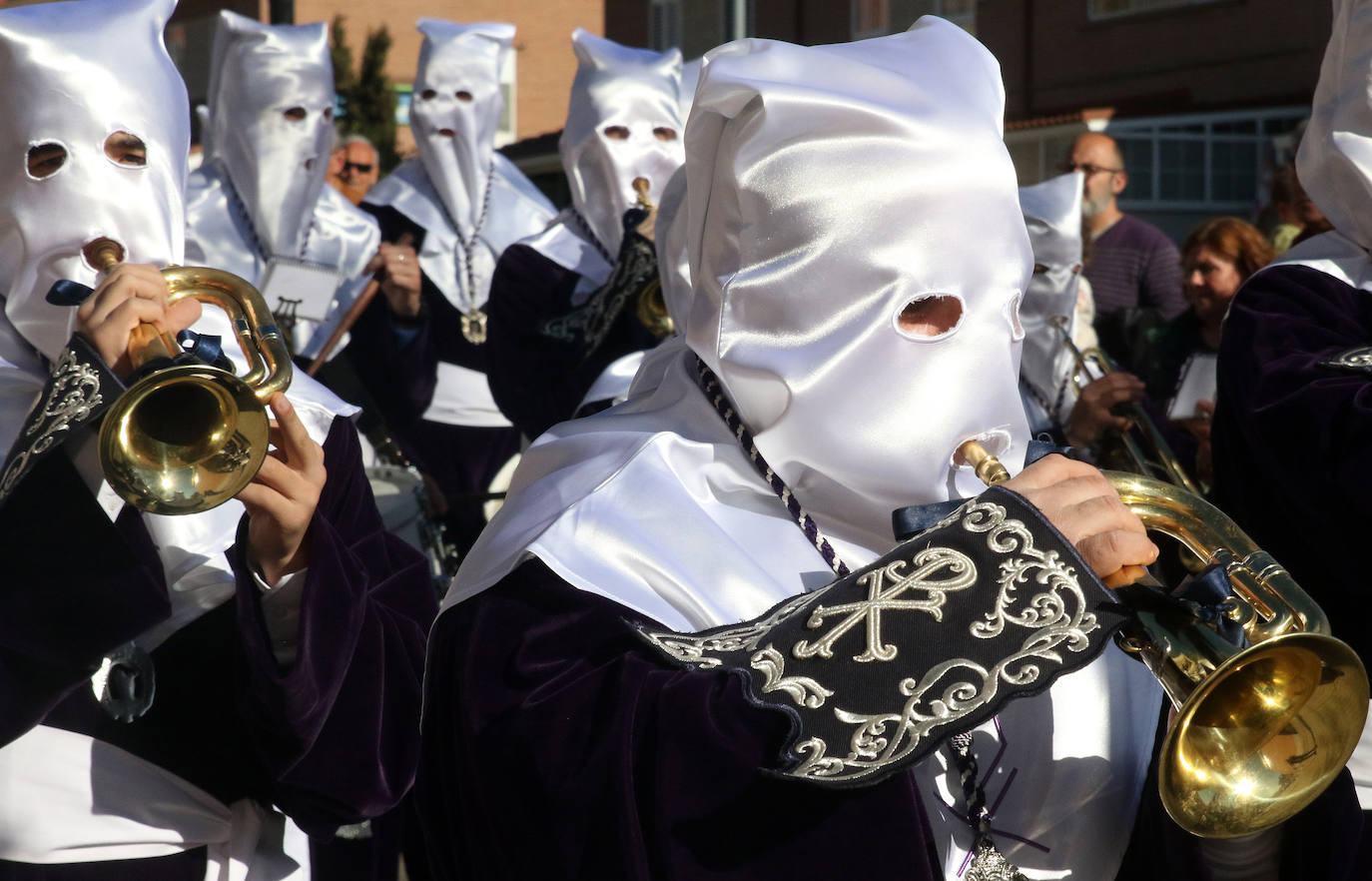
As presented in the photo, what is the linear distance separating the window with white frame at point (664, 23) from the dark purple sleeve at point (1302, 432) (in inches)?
947

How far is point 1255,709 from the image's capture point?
1.90 m

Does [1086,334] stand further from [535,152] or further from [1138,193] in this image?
[535,152]

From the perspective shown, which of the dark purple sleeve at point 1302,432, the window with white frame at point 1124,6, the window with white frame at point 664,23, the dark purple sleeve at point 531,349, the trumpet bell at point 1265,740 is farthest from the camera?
the window with white frame at point 664,23

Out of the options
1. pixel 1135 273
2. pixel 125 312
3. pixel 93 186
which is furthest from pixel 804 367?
pixel 1135 273

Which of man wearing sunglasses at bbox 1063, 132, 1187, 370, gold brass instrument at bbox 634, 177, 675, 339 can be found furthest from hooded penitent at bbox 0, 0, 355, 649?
man wearing sunglasses at bbox 1063, 132, 1187, 370

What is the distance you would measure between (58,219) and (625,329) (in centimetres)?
282

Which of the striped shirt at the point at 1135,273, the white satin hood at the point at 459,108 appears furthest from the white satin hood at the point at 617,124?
the striped shirt at the point at 1135,273

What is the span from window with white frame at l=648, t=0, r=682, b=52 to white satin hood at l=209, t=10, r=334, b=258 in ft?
64.7

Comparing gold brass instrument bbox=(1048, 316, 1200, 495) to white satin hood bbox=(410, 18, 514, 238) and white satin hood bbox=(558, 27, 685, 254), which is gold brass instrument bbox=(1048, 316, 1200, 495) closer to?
white satin hood bbox=(558, 27, 685, 254)

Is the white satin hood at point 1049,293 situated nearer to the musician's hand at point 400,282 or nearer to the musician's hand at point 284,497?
the musician's hand at point 400,282

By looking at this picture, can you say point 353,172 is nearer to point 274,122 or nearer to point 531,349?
point 274,122

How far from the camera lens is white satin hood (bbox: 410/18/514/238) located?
8.07 meters

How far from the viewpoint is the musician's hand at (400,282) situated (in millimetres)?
6391

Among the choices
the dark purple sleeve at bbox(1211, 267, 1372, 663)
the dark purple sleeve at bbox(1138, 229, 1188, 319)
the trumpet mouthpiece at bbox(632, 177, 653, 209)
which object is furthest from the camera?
the dark purple sleeve at bbox(1138, 229, 1188, 319)
